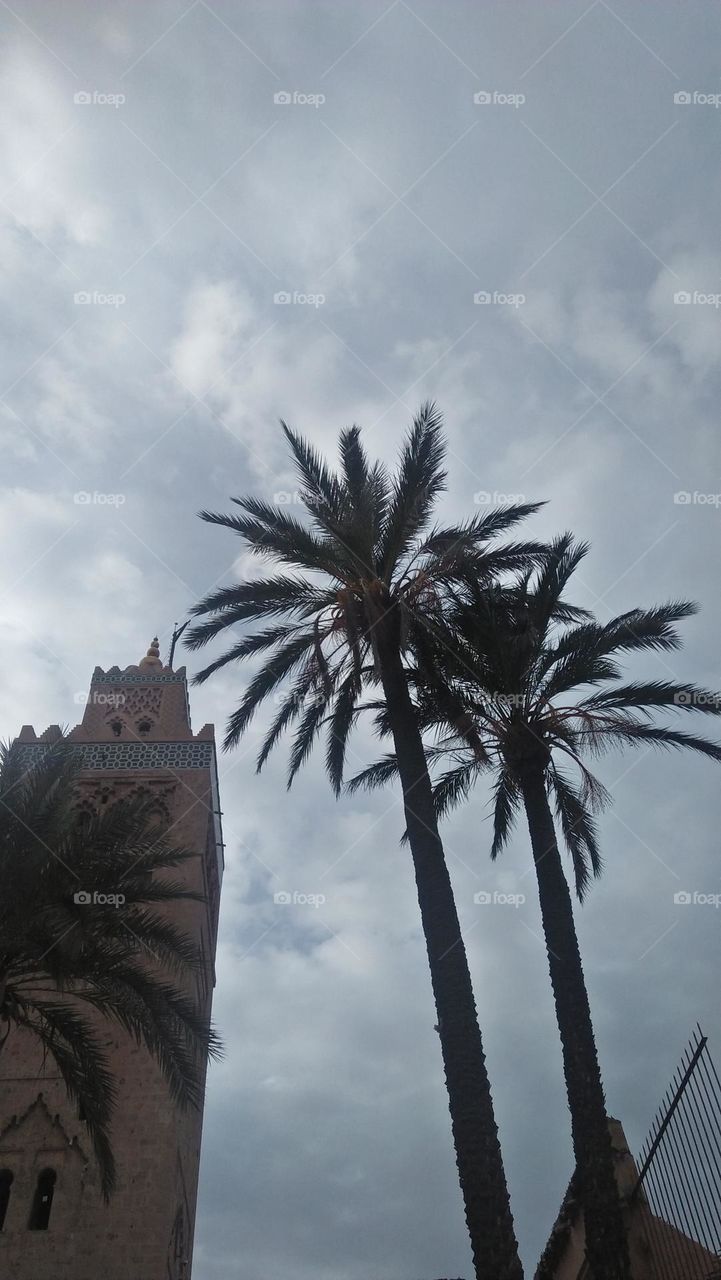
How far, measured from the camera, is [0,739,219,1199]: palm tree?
33.5 ft

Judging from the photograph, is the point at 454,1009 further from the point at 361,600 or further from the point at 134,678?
the point at 134,678

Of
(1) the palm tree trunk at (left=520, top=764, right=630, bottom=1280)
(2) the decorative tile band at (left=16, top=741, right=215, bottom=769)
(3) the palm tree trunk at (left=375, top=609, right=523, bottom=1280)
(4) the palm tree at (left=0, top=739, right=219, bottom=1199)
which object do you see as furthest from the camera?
(2) the decorative tile band at (left=16, top=741, right=215, bottom=769)

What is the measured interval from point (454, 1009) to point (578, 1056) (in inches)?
65.9

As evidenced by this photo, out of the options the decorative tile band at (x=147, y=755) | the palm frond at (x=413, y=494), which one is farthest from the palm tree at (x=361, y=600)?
the decorative tile band at (x=147, y=755)

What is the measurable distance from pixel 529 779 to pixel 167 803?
9.98m

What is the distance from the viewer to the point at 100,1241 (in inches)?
551

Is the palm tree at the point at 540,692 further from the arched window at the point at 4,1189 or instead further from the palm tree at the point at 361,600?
the arched window at the point at 4,1189

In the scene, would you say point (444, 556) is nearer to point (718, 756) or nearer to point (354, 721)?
point (354, 721)

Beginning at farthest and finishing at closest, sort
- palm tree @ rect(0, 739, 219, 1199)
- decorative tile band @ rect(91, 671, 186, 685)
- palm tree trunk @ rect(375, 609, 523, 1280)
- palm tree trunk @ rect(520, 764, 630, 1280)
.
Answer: decorative tile band @ rect(91, 671, 186, 685)
palm tree @ rect(0, 739, 219, 1199)
palm tree trunk @ rect(520, 764, 630, 1280)
palm tree trunk @ rect(375, 609, 523, 1280)

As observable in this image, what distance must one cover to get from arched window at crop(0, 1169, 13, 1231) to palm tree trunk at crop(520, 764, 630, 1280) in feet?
30.0

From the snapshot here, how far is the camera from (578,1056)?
414 inches

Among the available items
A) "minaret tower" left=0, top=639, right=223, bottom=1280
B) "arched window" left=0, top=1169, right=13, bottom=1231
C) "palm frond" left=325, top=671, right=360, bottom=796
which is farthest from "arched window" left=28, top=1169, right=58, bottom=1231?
"palm frond" left=325, top=671, right=360, bottom=796

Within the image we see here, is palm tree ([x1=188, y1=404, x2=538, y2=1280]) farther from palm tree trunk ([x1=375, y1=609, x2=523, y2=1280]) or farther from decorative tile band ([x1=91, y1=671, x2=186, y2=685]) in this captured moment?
decorative tile band ([x1=91, y1=671, x2=186, y2=685])

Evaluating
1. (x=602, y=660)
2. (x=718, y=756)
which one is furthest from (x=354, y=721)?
(x=718, y=756)
